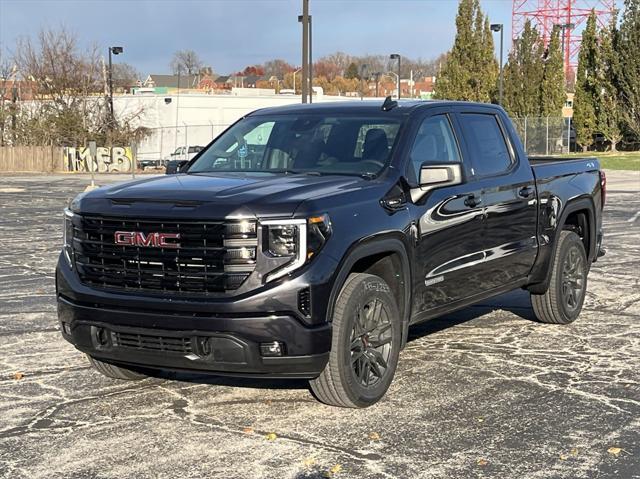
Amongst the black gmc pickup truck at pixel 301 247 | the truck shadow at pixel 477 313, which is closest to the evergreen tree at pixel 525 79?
the truck shadow at pixel 477 313

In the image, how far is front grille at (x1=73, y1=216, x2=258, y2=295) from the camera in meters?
4.88

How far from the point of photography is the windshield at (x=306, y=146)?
6.03 metres

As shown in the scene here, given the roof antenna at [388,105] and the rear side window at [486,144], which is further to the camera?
the rear side window at [486,144]

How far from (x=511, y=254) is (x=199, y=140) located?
5363 cm

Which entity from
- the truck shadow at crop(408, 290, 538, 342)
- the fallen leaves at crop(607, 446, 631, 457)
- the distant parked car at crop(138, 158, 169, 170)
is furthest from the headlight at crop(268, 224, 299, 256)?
the distant parked car at crop(138, 158, 169, 170)

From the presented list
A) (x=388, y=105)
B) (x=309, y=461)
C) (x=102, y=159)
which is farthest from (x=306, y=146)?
(x=102, y=159)

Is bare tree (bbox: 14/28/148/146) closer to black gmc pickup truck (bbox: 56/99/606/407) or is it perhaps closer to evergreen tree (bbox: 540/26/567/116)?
evergreen tree (bbox: 540/26/567/116)

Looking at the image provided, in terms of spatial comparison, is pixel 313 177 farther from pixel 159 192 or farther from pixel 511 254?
pixel 511 254

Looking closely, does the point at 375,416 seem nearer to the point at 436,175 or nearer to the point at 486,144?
the point at 436,175

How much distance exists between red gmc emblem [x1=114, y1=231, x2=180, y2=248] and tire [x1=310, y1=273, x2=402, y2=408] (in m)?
1.03

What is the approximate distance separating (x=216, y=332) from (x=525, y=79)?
169ft

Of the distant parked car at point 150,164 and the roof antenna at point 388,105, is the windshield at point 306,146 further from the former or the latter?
the distant parked car at point 150,164

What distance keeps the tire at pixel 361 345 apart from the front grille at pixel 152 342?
85cm

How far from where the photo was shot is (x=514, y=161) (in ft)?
23.9
